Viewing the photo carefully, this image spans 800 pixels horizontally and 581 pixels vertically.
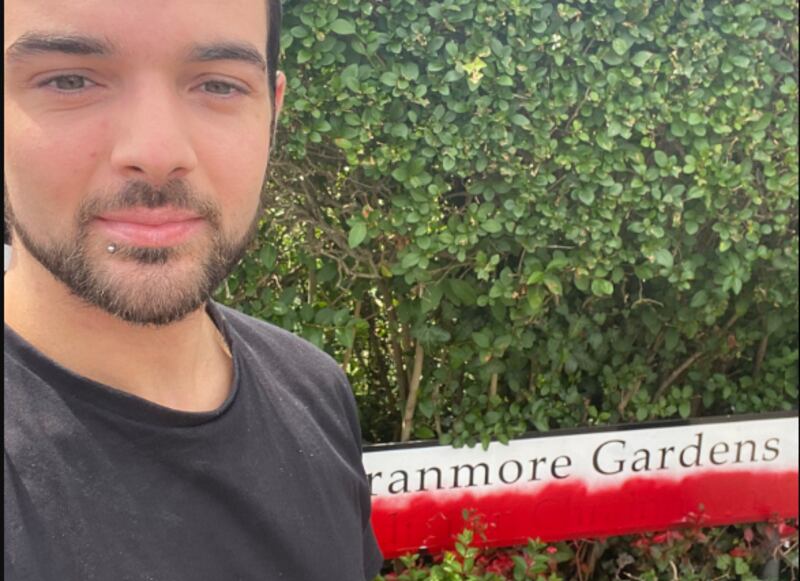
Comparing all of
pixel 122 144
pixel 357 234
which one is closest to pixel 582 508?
pixel 357 234

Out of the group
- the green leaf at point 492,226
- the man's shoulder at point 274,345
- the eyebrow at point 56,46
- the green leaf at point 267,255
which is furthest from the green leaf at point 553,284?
the eyebrow at point 56,46

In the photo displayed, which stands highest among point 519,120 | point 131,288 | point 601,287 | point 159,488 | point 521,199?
point 519,120

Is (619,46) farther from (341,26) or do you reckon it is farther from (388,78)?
(341,26)

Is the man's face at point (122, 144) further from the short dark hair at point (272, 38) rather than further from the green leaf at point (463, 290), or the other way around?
the green leaf at point (463, 290)

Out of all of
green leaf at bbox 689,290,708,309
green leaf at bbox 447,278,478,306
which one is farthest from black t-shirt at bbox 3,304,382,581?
green leaf at bbox 689,290,708,309

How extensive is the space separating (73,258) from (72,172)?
12 cm

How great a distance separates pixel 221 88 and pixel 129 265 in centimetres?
31

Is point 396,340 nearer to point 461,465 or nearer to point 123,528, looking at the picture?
point 461,465

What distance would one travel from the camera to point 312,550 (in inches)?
51.9

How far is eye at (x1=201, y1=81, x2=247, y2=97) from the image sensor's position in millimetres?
1213

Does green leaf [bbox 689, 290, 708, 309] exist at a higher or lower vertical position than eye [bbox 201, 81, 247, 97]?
lower

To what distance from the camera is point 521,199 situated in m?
2.45

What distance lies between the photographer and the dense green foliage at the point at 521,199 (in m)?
2.31

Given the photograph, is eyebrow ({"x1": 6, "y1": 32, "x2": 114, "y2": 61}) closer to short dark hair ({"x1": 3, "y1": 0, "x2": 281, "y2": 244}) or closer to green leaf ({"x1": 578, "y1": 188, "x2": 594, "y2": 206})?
short dark hair ({"x1": 3, "y1": 0, "x2": 281, "y2": 244})
